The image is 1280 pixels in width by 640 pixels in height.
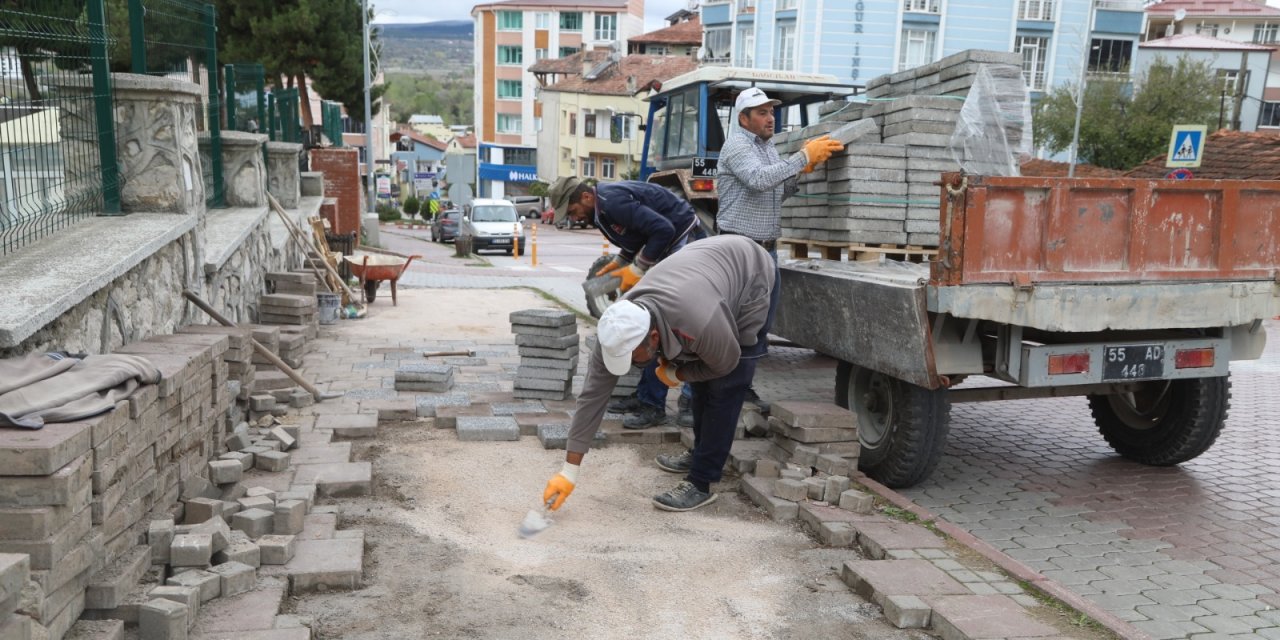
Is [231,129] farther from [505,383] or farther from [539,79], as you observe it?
[539,79]

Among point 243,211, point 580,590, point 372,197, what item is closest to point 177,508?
point 580,590

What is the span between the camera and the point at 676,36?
6109 cm

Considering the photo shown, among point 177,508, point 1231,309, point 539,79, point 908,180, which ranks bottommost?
point 177,508

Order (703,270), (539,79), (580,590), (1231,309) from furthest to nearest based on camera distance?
(539,79)
(1231,309)
(703,270)
(580,590)

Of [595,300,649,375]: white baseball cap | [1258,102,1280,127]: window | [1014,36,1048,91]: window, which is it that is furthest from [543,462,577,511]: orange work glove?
[1258,102,1280,127]: window

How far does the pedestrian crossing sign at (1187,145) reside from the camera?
1361 centimetres

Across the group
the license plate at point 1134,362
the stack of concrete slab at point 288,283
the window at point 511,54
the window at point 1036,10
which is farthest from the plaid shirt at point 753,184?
the window at point 511,54

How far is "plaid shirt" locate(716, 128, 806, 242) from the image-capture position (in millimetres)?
6129

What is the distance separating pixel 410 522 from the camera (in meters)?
4.69

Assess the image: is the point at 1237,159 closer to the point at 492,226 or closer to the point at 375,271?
the point at 375,271

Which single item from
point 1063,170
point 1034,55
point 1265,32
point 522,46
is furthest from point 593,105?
point 1265,32

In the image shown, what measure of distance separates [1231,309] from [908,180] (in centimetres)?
206

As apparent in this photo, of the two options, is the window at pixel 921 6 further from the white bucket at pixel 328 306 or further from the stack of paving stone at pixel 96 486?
the stack of paving stone at pixel 96 486

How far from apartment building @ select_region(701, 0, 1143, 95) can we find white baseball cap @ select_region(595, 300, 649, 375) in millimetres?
33475
